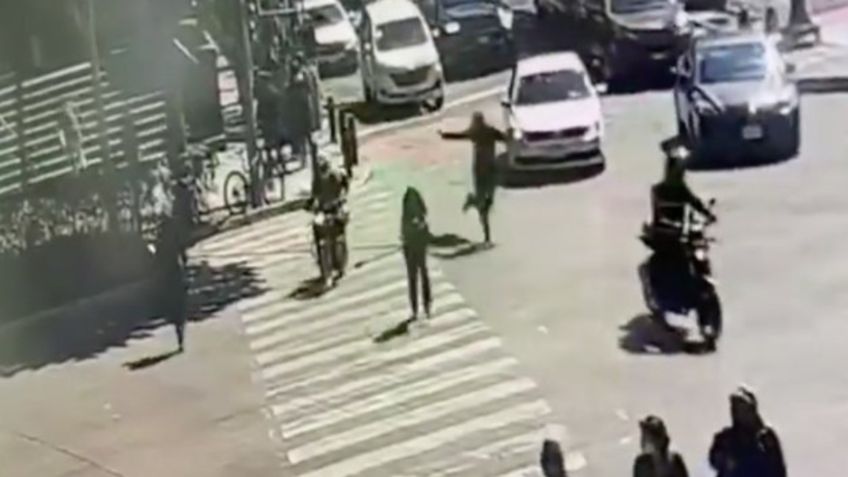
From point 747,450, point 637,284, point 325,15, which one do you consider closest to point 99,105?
point 325,15

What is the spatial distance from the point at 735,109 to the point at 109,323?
2831 millimetres

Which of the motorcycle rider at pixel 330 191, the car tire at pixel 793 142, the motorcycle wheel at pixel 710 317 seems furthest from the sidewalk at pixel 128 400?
the car tire at pixel 793 142

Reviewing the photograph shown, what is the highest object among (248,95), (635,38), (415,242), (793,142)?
(635,38)

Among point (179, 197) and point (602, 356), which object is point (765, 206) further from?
point (179, 197)

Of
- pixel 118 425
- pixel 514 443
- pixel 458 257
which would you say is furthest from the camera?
pixel 458 257

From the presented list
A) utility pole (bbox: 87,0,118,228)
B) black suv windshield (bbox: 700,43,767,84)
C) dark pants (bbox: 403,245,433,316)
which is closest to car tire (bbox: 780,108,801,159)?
black suv windshield (bbox: 700,43,767,84)

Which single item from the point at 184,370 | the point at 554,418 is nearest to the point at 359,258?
the point at 184,370

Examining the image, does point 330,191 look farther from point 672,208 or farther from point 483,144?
point 672,208

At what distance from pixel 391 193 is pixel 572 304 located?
3.51 feet

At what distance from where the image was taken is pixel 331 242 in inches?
373

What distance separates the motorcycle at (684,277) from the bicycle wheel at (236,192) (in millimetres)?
2127

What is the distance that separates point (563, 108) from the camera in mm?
9766

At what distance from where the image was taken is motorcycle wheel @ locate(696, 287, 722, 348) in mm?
8422

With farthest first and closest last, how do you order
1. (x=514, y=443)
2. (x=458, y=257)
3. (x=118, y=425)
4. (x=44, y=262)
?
(x=44, y=262) → (x=458, y=257) → (x=118, y=425) → (x=514, y=443)
